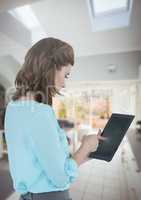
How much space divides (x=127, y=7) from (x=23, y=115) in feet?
4.64

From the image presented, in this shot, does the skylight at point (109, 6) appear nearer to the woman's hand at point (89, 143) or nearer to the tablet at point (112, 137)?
the tablet at point (112, 137)

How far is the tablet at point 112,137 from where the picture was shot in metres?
0.66

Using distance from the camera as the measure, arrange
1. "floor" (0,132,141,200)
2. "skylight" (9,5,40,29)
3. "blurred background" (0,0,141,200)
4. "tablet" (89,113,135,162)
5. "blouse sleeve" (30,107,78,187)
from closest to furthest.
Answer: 1. "blouse sleeve" (30,107,78,187)
2. "tablet" (89,113,135,162)
3. "blurred background" (0,0,141,200)
4. "skylight" (9,5,40,29)
5. "floor" (0,132,141,200)

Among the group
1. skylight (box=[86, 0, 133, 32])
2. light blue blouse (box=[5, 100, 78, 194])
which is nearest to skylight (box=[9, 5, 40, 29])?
skylight (box=[86, 0, 133, 32])

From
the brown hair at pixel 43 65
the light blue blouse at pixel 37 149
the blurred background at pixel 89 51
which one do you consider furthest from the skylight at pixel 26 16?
the light blue blouse at pixel 37 149

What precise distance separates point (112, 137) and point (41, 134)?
30 cm

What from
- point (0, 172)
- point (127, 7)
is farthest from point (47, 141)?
point (0, 172)

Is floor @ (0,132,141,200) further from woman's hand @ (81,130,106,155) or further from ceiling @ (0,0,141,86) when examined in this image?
woman's hand @ (81,130,106,155)

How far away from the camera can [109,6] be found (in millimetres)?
1586

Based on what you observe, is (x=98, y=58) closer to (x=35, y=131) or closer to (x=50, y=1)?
(x=50, y=1)

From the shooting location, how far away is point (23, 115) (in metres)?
0.49

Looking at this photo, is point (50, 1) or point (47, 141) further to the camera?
point (50, 1)

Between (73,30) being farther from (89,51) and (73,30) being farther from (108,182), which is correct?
(108,182)

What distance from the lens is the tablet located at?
66cm
